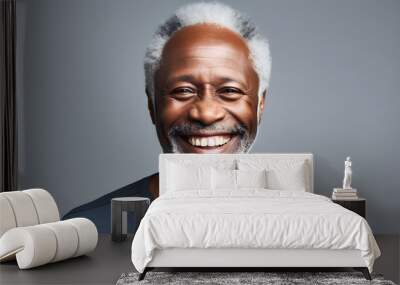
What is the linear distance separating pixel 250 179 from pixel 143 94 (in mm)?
1636

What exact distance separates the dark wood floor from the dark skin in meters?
1.80

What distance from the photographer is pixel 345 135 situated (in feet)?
22.8

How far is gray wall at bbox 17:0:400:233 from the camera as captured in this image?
694 cm

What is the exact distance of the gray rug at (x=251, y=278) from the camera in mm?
4527

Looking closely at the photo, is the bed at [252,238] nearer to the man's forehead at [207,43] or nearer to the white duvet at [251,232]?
the white duvet at [251,232]

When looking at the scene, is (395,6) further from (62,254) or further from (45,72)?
(62,254)

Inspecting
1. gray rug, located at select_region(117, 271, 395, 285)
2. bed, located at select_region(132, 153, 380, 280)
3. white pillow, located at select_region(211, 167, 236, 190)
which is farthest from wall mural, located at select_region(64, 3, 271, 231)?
gray rug, located at select_region(117, 271, 395, 285)

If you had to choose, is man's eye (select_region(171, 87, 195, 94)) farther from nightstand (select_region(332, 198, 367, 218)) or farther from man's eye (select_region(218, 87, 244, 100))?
nightstand (select_region(332, 198, 367, 218))

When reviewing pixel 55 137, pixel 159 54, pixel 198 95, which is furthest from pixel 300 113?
pixel 55 137

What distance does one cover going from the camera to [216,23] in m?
6.93

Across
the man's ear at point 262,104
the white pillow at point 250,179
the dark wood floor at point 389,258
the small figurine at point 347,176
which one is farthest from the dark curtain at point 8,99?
the dark wood floor at point 389,258

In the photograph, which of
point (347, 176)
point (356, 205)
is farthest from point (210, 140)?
point (356, 205)

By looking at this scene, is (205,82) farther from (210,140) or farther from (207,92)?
(210,140)

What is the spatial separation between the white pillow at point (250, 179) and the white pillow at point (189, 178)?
31cm
